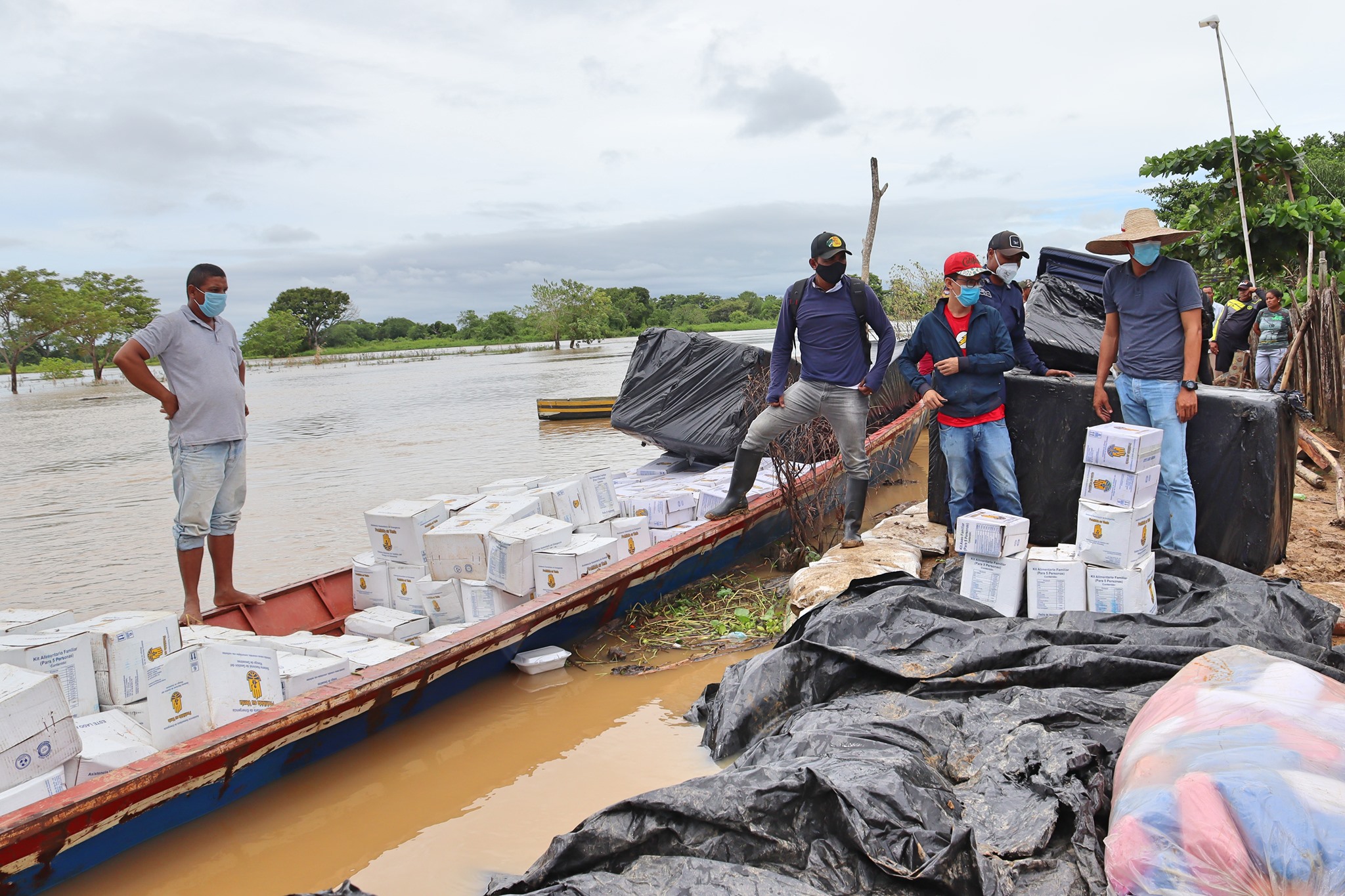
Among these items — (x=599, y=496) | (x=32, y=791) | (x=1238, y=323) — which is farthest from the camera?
(x=1238, y=323)

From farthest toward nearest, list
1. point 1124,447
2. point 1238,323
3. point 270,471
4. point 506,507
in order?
point 270,471 < point 1238,323 < point 506,507 < point 1124,447

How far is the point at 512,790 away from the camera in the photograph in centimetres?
327

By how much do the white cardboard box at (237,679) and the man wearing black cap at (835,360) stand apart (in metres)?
2.94

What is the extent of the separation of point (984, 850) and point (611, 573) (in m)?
2.56

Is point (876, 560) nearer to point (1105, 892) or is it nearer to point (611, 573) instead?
point (611, 573)

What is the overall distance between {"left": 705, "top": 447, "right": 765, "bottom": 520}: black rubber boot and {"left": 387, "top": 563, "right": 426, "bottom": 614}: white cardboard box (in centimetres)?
185

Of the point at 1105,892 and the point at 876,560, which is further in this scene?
the point at 876,560

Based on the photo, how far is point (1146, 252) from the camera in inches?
158

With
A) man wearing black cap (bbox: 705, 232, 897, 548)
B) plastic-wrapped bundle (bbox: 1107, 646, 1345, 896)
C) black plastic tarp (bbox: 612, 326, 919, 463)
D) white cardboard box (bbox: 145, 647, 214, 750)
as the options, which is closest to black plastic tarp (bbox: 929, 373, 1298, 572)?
man wearing black cap (bbox: 705, 232, 897, 548)

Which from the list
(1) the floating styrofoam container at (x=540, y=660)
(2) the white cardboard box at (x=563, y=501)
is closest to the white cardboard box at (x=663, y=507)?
(2) the white cardboard box at (x=563, y=501)

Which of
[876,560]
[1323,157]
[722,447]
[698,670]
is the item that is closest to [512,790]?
[698,670]

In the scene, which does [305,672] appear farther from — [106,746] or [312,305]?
[312,305]

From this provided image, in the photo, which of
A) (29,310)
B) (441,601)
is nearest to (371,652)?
(441,601)

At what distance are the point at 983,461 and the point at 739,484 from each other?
4.97 ft
